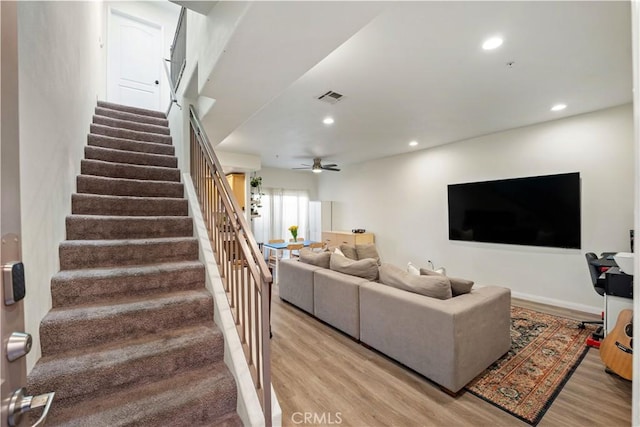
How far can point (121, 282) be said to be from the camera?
1918mm

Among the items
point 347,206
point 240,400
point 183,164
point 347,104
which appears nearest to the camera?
point 240,400

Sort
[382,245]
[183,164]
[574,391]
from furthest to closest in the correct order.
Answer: [382,245]
[183,164]
[574,391]

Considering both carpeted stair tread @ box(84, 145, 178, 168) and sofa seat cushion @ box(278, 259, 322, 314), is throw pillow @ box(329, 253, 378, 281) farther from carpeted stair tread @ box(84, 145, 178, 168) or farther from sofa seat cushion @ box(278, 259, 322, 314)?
carpeted stair tread @ box(84, 145, 178, 168)

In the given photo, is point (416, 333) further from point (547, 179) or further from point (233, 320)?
point (547, 179)

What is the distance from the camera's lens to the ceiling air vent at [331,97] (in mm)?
2980

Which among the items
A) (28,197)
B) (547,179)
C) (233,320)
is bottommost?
(233,320)

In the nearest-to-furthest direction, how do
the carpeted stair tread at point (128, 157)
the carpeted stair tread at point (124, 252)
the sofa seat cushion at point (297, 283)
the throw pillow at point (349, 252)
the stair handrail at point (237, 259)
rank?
the stair handrail at point (237, 259), the carpeted stair tread at point (124, 252), the carpeted stair tread at point (128, 157), the sofa seat cushion at point (297, 283), the throw pillow at point (349, 252)

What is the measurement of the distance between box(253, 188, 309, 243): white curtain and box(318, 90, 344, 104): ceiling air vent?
489 cm

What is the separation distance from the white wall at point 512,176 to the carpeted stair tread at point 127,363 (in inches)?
181

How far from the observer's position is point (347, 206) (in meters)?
7.63

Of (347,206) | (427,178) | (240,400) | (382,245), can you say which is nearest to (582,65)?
(427,178)

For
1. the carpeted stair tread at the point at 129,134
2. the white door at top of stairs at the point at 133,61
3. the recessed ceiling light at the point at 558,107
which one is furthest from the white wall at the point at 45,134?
the recessed ceiling light at the point at 558,107

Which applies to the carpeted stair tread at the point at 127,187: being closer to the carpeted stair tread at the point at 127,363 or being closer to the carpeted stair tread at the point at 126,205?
the carpeted stair tread at the point at 126,205

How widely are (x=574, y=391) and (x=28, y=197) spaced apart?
3893mm
